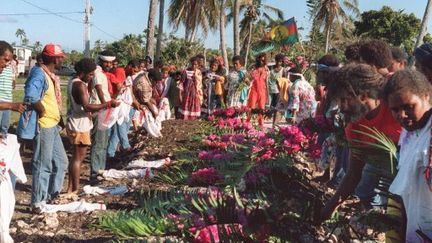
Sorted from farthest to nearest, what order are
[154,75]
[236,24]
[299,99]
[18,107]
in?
[236,24], [299,99], [154,75], [18,107]

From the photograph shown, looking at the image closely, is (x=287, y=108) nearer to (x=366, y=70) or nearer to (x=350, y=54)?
(x=350, y=54)

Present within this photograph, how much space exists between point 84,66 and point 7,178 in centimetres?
179

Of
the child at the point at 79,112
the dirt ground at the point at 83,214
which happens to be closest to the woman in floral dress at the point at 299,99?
the dirt ground at the point at 83,214

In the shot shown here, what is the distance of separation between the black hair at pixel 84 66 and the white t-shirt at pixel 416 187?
4.16 m

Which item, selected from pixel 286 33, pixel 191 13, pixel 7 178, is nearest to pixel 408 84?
pixel 7 178

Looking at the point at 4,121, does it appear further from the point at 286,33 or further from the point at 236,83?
the point at 286,33

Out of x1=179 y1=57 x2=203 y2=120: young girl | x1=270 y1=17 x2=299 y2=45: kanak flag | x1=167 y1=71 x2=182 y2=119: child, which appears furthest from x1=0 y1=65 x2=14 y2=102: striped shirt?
x1=270 y1=17 x2=299 y2=45: kanak flag

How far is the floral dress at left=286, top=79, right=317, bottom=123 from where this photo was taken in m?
9.10

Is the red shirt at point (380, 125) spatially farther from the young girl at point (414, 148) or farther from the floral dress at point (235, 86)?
the floral dress at point (235, 86)

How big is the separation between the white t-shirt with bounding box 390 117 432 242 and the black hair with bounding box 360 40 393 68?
2266 millimetres

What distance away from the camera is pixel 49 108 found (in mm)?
5445

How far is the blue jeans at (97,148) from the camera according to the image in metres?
6.78

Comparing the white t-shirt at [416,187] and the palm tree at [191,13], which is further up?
the palm tree at [191,13]

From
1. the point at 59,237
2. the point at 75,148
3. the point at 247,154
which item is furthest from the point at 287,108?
the point at 59,237
